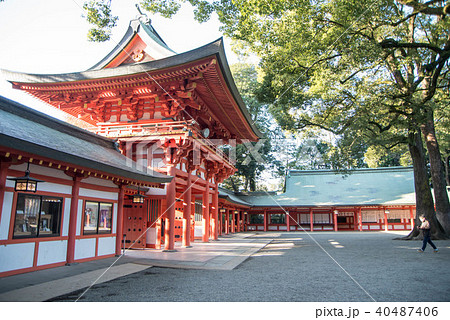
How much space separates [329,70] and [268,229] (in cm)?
2390

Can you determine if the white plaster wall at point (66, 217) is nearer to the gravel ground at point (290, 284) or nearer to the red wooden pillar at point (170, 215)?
the gravel ground at point (290, 284)

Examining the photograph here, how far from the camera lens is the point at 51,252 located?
293 inches

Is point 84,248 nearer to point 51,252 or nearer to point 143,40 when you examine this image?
point 51,252

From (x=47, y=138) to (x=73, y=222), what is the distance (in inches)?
94.1

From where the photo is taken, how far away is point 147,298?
16.7ft

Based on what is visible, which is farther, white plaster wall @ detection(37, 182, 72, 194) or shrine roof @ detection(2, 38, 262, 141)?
shrine roof @ detection(2, 38, 262, 141)

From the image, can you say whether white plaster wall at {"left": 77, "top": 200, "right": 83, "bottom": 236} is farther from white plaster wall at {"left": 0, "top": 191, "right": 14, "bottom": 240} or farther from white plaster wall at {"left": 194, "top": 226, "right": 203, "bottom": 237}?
white plaster wall at {"left": 194, "top": 226, "right": 203, "bottom": 237}

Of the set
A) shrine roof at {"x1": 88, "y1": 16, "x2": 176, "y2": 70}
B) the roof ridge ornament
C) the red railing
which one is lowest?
the red railing

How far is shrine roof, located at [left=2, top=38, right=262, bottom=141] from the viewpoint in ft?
32.5

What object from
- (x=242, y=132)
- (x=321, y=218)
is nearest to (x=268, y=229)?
(x=321, y=218)

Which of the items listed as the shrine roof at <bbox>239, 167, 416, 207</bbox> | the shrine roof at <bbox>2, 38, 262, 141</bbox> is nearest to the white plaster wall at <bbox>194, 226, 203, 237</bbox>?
the shrine roof at <bbox>2, 38, 262, 141</bbox>

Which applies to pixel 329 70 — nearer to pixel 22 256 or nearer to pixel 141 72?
pixel 141 72

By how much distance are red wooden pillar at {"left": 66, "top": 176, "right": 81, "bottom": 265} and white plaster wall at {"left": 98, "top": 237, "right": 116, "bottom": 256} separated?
3.98 ft

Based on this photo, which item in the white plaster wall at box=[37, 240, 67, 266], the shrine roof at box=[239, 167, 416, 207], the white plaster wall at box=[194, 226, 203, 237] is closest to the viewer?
the white plaster wall at box=[37, 240, 67, 266]
